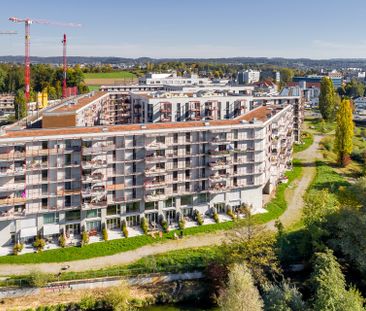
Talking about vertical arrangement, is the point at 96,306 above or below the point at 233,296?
below

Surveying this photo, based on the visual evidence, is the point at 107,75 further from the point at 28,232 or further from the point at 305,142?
the point at 28,232

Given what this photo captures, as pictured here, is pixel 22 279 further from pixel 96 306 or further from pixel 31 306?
pixel 96 306

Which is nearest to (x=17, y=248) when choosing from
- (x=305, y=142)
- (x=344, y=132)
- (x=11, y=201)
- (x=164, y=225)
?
(x=11, y=201)

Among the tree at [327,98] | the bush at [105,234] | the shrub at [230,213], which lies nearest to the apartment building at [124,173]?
the shrub at [230,213]

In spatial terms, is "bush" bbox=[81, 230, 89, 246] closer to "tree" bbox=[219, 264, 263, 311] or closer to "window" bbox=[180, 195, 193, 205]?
"window" bbox=[180, 195, 193, 205]

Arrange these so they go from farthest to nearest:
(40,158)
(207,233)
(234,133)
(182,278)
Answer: (234,133), (207,233), (40,158), (182,278)

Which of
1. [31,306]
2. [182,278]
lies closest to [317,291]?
Result: [182,278]

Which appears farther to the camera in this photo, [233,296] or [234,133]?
[234,133]
